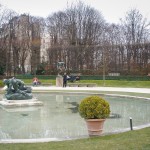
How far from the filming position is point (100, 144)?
29.5ft

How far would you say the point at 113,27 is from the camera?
64000 mm

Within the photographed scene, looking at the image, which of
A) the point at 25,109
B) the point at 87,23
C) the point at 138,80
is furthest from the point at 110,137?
Result: the point at 87,23

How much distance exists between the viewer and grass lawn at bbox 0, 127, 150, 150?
340 inches

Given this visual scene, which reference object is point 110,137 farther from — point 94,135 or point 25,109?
point 25,109

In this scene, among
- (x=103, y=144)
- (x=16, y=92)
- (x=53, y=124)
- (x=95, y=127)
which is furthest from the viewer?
(x=16, y=92)

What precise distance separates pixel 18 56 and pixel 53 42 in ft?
23.0

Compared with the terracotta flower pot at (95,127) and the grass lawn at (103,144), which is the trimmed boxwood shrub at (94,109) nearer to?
the terracotta flower pot at (95,127)

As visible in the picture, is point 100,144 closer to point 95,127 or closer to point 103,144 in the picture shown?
point 103,144

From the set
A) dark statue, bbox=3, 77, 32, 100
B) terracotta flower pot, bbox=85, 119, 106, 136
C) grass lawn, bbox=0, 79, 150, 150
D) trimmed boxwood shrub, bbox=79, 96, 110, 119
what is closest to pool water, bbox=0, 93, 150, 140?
terracotta flower pot, bbox=85, 119, 106, 136

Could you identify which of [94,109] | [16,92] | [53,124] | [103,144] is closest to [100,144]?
[103,144]

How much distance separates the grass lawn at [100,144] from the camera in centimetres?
863

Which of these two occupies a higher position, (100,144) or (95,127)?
(95,127)

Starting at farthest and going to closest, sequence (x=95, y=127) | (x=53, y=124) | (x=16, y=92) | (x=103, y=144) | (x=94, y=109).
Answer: (x=16, y=92)
(x=53, y=124)
(x=95, y=127)
(x=94, y=109)
(x=103, y=144)

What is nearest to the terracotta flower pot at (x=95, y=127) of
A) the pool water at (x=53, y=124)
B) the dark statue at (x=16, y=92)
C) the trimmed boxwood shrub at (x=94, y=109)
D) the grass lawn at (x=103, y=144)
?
the trimmed boxwood shrub at (x=94, y=109)
